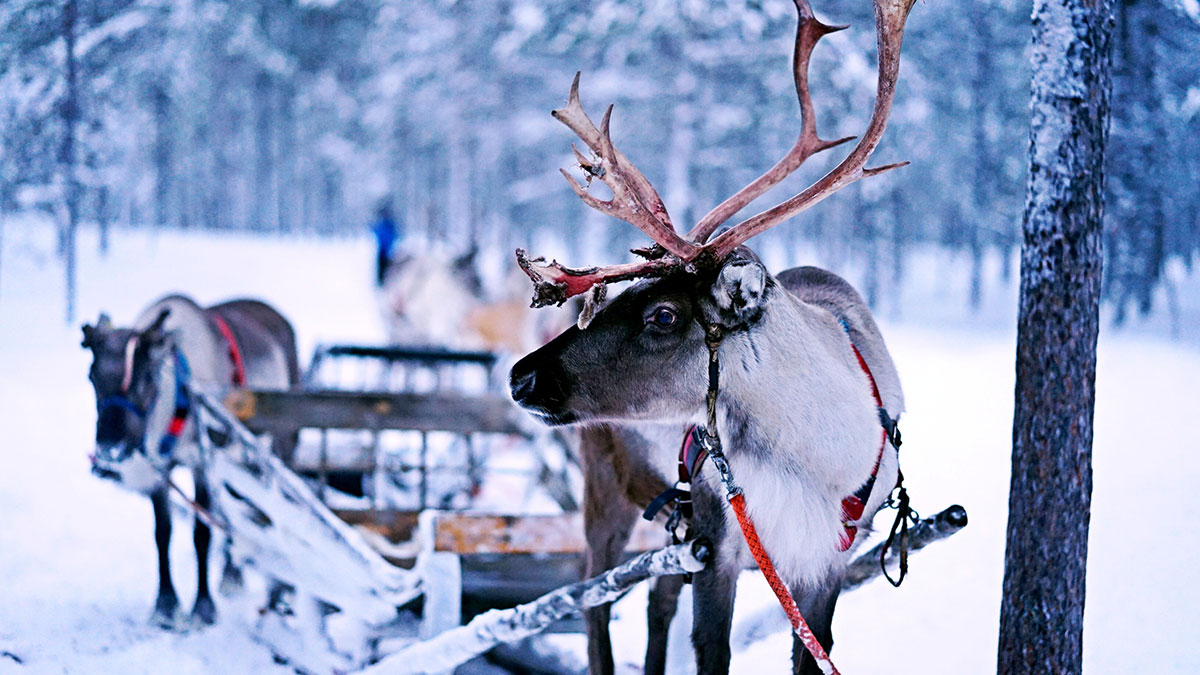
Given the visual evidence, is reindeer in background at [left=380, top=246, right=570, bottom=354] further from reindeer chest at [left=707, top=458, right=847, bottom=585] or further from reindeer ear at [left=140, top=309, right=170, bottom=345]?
reindeer chest at [left=707, top=458, right=847, bottom=585]

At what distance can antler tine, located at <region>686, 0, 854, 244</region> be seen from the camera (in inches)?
102

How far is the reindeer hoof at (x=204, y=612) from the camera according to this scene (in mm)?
4969

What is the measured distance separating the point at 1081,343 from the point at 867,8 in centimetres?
1298

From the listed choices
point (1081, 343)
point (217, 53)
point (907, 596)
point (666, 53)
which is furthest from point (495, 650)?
point (217, 53)

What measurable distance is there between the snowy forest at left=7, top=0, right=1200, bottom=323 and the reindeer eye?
331 centimetres

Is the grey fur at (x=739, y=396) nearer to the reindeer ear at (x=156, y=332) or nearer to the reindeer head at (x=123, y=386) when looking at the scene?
the reindeer head at (x=123, y=386)

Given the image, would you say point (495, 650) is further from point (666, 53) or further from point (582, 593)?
point (666, 53)

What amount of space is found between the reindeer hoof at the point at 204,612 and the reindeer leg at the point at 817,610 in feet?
11.8

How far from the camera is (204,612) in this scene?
5.03 metres

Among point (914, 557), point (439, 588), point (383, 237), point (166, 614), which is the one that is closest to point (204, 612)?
point (166, 614)

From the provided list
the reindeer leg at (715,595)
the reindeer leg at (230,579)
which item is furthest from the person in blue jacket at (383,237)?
the reindeer leg at (715,595)

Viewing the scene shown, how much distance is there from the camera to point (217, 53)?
28.9 metres

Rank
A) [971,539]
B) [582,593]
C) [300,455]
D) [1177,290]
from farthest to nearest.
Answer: [300,455], [1177,290], [971,539], [582,593]

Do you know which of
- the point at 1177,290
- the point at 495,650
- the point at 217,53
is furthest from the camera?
the point at 217,53
